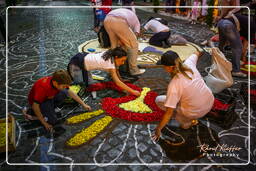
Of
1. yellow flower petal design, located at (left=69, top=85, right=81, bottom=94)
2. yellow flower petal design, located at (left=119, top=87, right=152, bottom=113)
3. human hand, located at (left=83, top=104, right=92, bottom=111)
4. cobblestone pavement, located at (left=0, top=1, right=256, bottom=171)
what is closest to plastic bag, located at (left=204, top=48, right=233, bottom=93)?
cobblestone pavement, located at (left=0, top=1, right=256, bottom=171)

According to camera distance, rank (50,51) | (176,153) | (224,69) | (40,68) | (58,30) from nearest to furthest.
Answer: (176,153), (224,69), (40,68), (50,51), (58,30)

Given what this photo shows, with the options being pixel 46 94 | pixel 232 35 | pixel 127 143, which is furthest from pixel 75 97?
pixel 232 35

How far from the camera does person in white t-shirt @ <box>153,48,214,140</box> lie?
2158 millimetres

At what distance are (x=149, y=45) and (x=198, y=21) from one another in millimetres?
4445

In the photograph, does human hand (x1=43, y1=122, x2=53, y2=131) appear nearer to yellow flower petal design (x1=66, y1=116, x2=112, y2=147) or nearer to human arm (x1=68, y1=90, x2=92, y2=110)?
yellow flower petal design (x1=66, y1=116, x2=112, y2=147)

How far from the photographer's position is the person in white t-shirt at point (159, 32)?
5525 mm

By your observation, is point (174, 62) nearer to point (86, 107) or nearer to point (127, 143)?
point (127, 143)

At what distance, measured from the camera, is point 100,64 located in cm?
323

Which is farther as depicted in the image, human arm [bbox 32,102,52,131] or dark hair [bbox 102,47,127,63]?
dark hair [bbox 102,47,127,63]

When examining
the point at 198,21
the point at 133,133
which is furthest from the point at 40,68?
the point at 198,21

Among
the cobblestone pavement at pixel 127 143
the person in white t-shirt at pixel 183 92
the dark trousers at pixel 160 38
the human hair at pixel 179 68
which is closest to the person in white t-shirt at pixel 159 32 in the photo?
the dark trousers at pixel 160 38

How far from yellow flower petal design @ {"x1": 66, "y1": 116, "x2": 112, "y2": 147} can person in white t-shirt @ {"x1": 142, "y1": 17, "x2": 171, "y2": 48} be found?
132 inches

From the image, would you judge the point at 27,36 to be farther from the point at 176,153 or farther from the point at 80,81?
the point at 176,153

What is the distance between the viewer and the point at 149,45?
19.2 feet
